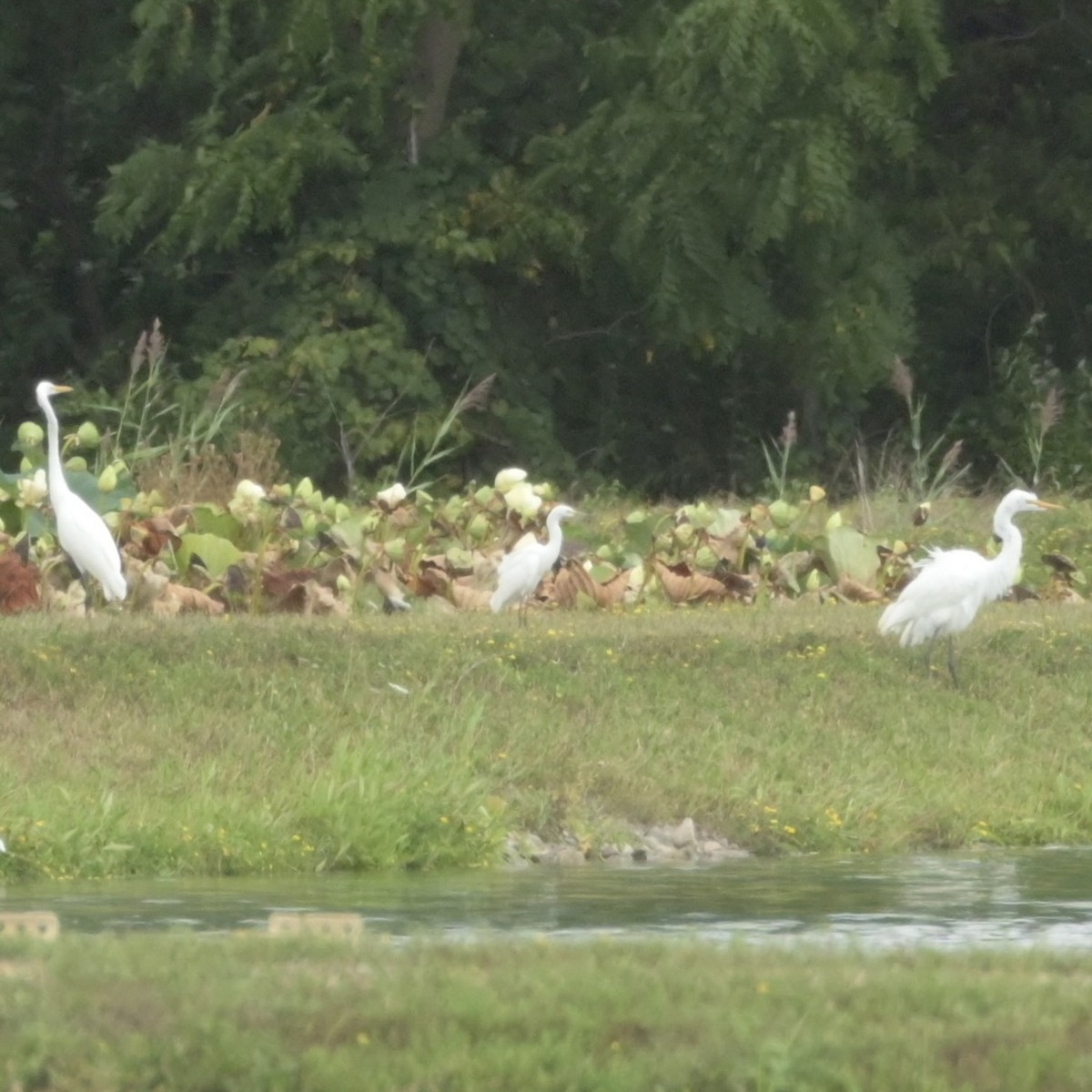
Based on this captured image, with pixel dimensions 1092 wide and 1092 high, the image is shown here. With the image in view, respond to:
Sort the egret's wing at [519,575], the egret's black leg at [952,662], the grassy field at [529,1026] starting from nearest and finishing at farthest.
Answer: the grassy field at [529,1026] → the egret's black leg at [952,662] → the egret's wing at [519,575]

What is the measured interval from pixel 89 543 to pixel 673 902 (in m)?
4.88

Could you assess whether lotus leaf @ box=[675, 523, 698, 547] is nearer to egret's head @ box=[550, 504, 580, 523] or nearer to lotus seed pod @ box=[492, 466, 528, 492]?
lotus seed pod @ box=[492, 466, 528, 492]

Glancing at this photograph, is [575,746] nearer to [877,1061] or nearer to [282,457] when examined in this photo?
[877,1061]

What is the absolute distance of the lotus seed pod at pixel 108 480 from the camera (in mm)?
16266

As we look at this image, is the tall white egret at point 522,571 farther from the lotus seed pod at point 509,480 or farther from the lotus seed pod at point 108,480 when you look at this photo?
the lotus seed pod at point 108,480

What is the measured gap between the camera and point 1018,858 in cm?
1198

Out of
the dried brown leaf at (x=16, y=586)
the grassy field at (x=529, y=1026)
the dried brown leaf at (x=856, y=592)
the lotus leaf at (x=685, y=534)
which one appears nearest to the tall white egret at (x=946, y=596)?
the dried brown leaf at (x=856, y=592)

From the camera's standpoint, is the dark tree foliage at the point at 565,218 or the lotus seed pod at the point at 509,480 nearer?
the lotus seed pod at the point at 509,480

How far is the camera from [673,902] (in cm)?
1030

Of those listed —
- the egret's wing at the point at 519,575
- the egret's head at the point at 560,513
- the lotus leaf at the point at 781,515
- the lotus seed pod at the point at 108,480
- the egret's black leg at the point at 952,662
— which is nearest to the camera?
the egret's black leg at the point at 952,662

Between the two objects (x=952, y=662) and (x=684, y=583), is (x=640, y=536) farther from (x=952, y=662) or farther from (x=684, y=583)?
(x=952, y=662)

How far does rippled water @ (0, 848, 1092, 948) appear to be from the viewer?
369 inches

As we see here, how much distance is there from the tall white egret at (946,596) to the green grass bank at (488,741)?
25cm

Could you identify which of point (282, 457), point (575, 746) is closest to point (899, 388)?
point (282, 457)
